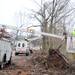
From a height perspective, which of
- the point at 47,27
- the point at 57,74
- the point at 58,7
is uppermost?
the point at 58,7

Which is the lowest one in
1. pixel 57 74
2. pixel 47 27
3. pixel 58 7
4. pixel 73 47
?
pixel 57 74

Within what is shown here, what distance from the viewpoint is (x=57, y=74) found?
69.3ft

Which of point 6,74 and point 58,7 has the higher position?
point 58,7

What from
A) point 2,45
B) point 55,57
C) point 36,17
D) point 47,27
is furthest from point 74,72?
point 36,17

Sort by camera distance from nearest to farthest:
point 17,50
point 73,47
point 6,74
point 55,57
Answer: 1. point 6,74
2. point 73,47
3. point 55,57
4. point 17,50

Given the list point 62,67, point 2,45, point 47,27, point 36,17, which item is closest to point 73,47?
point 62,67

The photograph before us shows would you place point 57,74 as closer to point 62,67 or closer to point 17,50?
point 62,67

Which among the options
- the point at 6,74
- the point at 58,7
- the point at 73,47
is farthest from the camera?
the point at 58,7

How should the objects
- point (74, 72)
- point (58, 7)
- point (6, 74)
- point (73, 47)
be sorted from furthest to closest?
1. point (58, 7)
2. point (73, 47)
3. point (74, 72)
4. point (6, 74)

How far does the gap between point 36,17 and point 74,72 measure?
3230 centimetres

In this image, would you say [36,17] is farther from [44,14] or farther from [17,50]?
[17,50]

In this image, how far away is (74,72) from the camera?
73.7 feet

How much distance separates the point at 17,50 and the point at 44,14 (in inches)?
353

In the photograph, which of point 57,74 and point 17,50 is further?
point 17,50
